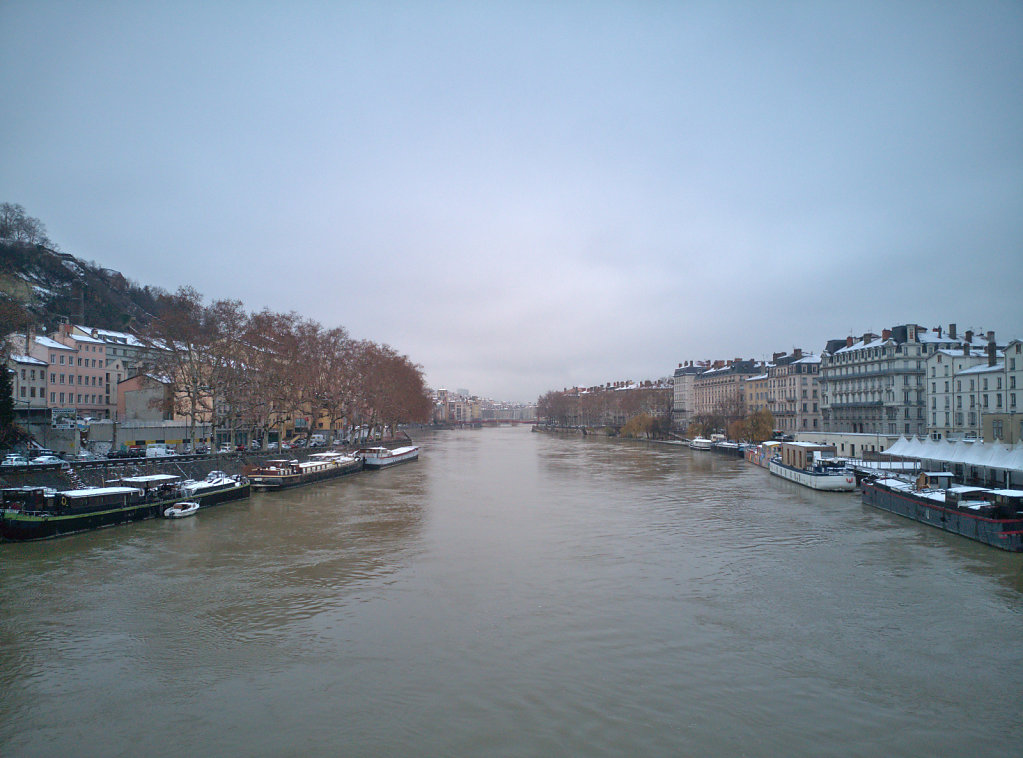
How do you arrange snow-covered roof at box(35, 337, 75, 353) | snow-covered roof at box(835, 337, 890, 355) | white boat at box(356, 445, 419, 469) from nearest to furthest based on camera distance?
1. snow-covered roof at box(35, 337, 75, 353)
2. white boat at box(356, 445, 419, 469)
3. snow-covered roof at box(835, 337, 890, 355)

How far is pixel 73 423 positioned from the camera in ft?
145

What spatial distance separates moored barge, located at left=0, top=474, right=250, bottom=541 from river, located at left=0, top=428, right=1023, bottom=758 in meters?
0.78

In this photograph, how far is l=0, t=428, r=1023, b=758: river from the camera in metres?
9.09

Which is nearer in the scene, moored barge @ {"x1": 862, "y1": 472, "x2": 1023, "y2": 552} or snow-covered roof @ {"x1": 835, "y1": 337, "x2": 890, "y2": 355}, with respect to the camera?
moored barge @ {"x1": 862, "y1": 472, "x2": 1023, "y2": 552}

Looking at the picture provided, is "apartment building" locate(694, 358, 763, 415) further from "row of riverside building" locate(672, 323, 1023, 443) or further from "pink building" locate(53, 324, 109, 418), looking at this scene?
"pink building" locate(53, 324, 109, 418)

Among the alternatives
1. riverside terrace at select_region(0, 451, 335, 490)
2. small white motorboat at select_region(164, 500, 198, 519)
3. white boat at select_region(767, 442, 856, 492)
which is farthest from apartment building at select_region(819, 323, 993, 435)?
small white motorboat at select_region(164, 500, 198, 519)

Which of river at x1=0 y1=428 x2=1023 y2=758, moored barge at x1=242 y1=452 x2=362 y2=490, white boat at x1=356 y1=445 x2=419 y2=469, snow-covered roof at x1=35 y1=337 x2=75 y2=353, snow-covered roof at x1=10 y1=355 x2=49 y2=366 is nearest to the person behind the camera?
river at x1=0 y1=428 x2=1023 y2=758

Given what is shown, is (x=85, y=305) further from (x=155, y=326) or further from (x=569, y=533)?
(x=569, y=533)

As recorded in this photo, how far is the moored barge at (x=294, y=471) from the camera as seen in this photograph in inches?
1438

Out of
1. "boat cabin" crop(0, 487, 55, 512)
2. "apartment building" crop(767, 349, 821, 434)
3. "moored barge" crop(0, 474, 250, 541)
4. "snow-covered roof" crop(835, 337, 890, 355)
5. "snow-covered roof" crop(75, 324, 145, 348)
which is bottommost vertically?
"moored barge" crop(0, 474, 250, 541)

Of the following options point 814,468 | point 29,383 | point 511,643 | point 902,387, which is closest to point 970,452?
point 814,468

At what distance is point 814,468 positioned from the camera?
125 ft

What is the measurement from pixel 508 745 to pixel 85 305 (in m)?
89.7

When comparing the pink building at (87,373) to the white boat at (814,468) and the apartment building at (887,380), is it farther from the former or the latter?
the apartment building at (887,380)
